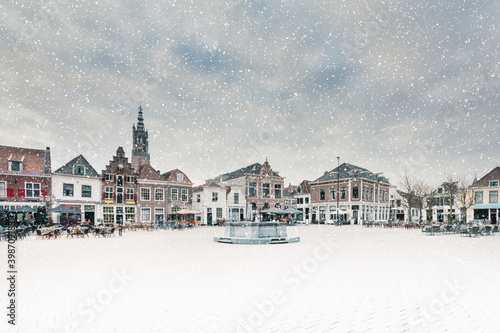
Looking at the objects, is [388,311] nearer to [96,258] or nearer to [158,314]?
[158,314]

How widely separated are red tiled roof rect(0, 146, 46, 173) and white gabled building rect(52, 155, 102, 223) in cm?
214

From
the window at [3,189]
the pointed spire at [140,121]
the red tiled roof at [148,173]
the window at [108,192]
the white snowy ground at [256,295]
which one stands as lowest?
the white snowy ground at [256,295]

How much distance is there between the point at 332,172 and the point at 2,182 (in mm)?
51379

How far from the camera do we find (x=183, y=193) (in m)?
45.4

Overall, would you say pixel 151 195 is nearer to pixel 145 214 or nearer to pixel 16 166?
pixel 145 214

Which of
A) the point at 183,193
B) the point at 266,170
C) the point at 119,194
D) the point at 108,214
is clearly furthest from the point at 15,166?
the point at 266,170

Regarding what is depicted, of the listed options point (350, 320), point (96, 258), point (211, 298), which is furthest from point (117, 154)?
point (350, 320)

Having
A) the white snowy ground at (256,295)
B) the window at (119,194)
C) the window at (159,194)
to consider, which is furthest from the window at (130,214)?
the white snowy ground at (256,295)

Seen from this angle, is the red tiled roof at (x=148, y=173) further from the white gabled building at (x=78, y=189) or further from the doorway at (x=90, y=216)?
the doorway at (x=90, y=216)

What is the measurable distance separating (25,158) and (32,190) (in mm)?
4134

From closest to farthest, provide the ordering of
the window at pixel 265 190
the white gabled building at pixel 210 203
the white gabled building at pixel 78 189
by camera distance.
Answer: the white gabled building at pixel 78 189 → the white gabled building at pixel 210 203 → the window at pixel 265 190

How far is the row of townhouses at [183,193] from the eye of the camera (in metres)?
34.4

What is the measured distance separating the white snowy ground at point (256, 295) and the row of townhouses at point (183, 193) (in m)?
21.7

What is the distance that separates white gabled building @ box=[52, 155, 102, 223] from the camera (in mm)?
35625
